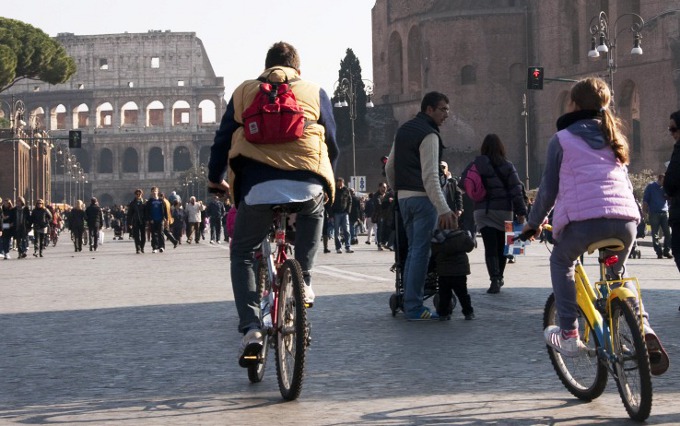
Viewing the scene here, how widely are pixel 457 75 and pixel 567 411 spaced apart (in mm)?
72613

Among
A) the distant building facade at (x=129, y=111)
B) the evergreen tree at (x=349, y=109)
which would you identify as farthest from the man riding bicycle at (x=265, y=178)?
the distant building facade at (x=129, y=111)

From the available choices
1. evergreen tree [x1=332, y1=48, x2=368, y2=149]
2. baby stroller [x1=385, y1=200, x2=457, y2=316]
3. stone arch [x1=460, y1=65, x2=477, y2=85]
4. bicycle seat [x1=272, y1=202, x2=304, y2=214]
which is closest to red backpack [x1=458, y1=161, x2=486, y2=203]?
baby stroller [x1=385, y1=200, x2=457, y2=316]

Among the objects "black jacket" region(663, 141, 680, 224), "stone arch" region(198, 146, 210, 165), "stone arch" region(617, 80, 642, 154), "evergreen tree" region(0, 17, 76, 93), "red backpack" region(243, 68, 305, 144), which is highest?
"evergreen tree" region(0, 17, 76, 93)

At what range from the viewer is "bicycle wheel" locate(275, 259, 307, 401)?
6.36 metres

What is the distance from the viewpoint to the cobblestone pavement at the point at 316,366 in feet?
20.5

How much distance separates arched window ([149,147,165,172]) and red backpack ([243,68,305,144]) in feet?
512

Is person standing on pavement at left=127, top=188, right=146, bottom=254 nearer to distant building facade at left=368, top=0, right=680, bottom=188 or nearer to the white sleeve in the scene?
the white sleeve

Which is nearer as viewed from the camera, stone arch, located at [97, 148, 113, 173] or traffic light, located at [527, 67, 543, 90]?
traffic light, located at [527, 67, 543, 90]

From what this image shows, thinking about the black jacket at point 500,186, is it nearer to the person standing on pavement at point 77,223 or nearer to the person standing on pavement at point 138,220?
the person standing on pavement at point 138,220

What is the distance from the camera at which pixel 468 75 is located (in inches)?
3086

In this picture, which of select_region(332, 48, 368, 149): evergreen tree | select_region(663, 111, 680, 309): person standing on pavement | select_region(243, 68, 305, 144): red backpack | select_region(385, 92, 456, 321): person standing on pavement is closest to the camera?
select_region(243, 68, 305, 144): red backpack

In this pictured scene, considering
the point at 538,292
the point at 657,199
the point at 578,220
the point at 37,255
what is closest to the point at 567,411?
the point at 578,220

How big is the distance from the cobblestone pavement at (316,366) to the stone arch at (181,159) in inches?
5844

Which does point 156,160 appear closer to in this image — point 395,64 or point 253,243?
point 395,64
